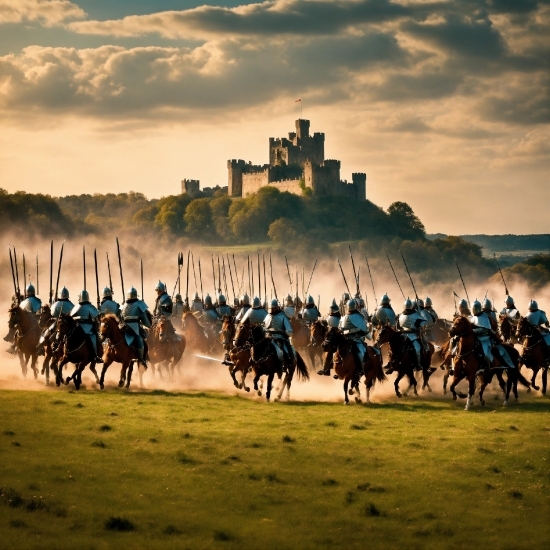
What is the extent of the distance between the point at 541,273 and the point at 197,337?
11650 centimetres

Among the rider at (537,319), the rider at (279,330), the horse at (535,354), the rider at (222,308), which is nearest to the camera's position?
the rider at (279,330)

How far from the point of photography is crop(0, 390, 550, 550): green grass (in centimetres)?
1698

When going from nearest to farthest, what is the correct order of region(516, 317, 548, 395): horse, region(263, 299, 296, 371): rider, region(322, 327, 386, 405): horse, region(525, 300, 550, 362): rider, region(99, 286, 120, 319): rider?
region(322, 327, 386, 405): horse
region(263, 299, 296, 371): rider
region(516, 317, 548, 395): horse
region(525, 300, 550, 362): rider
region(99, 286, 120, 319): rider

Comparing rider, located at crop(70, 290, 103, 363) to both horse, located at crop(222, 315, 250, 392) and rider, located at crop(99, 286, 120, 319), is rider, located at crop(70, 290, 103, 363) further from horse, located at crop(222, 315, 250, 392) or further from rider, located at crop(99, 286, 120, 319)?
horse, located at crop(222, 315, 250, 392)

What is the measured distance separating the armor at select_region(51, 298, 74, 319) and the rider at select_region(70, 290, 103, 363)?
1516mm

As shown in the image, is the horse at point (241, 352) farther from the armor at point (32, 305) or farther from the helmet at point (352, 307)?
the armor at point (32, 305)

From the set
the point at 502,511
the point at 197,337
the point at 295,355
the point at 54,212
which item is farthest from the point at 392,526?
the point at 54,212

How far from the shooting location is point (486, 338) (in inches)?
1172

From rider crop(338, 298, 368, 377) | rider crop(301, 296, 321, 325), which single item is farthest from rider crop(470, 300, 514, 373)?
rider crop(301, 296, 321, 325)

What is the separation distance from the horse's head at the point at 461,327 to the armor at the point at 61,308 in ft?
39.1

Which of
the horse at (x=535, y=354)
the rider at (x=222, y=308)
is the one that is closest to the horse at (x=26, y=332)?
the rider at (x=222, y=308)

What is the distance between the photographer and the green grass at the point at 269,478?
55.7 feet

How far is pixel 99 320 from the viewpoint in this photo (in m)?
34.2

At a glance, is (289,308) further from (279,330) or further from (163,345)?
(279,330)
